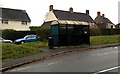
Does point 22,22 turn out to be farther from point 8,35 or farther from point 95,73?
point 95,73

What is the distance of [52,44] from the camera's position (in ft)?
61.5

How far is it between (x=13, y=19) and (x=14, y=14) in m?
2.07

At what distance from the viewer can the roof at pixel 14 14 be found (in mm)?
45884

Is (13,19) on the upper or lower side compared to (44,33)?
upper

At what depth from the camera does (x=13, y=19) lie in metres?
46.4

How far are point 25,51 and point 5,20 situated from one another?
31675 mm

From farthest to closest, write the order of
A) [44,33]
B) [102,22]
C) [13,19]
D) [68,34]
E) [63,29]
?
[102,22] → [13,19] → [44,33] → [68,34] → [63,29]

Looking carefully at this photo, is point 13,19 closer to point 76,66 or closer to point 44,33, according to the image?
point 44,33

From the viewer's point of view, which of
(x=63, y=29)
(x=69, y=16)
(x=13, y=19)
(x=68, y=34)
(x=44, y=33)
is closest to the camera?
(x=63, y=29)

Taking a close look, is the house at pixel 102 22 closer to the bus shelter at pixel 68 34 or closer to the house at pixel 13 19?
the house at pixel 13 19

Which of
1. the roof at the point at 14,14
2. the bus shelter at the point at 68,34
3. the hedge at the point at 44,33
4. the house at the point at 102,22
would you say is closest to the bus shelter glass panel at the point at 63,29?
the bus shelter at the point at 68,34

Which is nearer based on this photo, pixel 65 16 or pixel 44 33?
pixel 44 33

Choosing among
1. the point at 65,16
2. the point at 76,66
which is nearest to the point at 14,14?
the point at 65,16

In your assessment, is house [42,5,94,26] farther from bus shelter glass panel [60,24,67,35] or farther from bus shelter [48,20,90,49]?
bus shelter glass panel [60,24,67,35]
